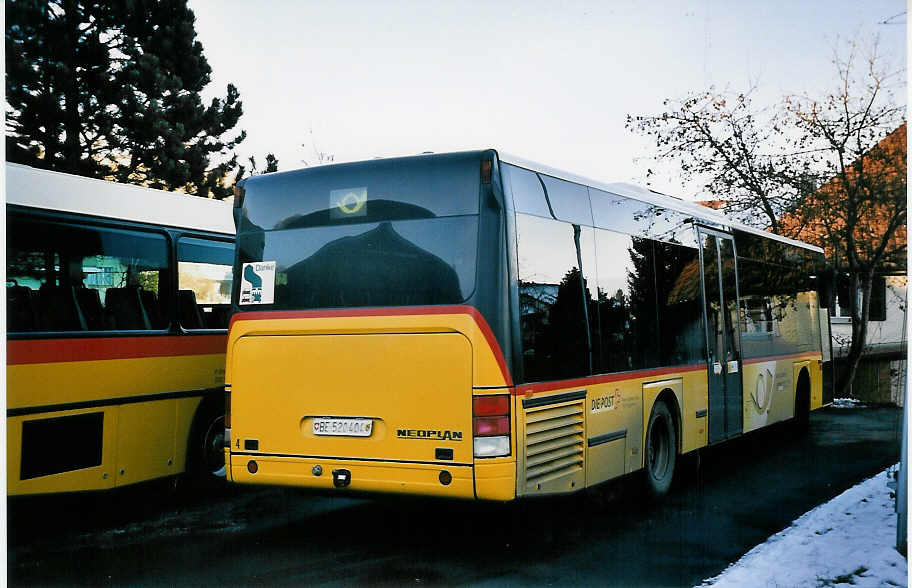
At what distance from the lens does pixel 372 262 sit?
7453 mm

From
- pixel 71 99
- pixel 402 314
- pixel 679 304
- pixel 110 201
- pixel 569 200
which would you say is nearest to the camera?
pixel 402 314

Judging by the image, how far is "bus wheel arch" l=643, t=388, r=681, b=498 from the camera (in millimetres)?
9359

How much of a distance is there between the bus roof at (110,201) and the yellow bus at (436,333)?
139 cm

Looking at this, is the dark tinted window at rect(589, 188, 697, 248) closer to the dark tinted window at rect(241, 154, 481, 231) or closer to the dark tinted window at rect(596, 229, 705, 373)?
the dark tinted window at rect(596, 229, 705, 373)

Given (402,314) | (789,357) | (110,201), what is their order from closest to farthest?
1. (402,314)
2. (110,201)
3. (789,357)

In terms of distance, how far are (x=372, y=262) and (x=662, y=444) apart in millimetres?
3869

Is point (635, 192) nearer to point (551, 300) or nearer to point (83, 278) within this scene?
point (551, 300)

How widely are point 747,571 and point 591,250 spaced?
10.3 ft

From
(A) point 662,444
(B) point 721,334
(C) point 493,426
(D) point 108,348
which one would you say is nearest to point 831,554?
(C) point 493,426

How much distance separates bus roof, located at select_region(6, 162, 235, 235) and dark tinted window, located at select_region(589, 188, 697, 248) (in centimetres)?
399

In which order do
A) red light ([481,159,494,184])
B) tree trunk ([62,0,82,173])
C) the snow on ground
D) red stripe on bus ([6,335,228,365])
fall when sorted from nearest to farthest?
the snow on ground
red light ([481,159,494,184])
red stripe on bus ([6,335,228,365])
tree trunk ([62,0,82,173])

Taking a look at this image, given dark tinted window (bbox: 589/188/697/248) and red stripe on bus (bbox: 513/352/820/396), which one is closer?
red stripe on bus (bbox: 513/352/820/396)

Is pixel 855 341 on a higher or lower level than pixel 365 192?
lower

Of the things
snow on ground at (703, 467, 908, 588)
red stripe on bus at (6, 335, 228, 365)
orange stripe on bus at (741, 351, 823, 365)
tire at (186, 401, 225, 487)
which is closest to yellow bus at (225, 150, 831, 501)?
red stripe on bus at (6, 335, 228, 365)
